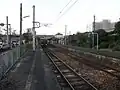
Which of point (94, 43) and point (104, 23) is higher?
point (104, 23)

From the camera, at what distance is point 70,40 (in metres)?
122

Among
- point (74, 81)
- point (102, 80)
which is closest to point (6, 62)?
point (74, 81)

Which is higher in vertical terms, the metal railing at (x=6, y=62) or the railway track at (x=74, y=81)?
the metal railing at (x=6, y=62)

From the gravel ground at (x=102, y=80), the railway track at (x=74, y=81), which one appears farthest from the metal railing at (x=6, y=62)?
the gravel ground at (x=102, y=80)

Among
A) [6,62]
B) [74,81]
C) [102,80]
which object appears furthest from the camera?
[6,62]

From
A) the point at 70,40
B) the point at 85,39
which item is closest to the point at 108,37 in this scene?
the point at 85,39

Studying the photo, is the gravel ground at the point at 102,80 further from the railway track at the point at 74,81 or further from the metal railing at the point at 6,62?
the metal railing at the point at 6,62

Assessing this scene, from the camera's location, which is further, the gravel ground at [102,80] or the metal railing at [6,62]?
the metal railing at [6,62]

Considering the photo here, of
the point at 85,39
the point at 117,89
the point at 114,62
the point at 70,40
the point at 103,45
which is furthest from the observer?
the point at 70,40

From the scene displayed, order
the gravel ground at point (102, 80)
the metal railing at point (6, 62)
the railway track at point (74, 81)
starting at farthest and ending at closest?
the metal railing at point (6, 62) < the gravel ground at point (102, 80) < the railway track at point (74, 81)

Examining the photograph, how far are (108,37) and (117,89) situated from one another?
65.4 metres

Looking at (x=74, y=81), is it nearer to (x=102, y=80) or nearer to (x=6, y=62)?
(x=102, y=80)

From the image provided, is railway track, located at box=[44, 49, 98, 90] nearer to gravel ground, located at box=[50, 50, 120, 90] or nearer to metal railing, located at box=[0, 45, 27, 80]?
gravel ground, located at box=[50, 50, 120, 90]

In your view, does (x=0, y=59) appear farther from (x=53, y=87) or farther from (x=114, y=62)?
(x=114, y=62)
